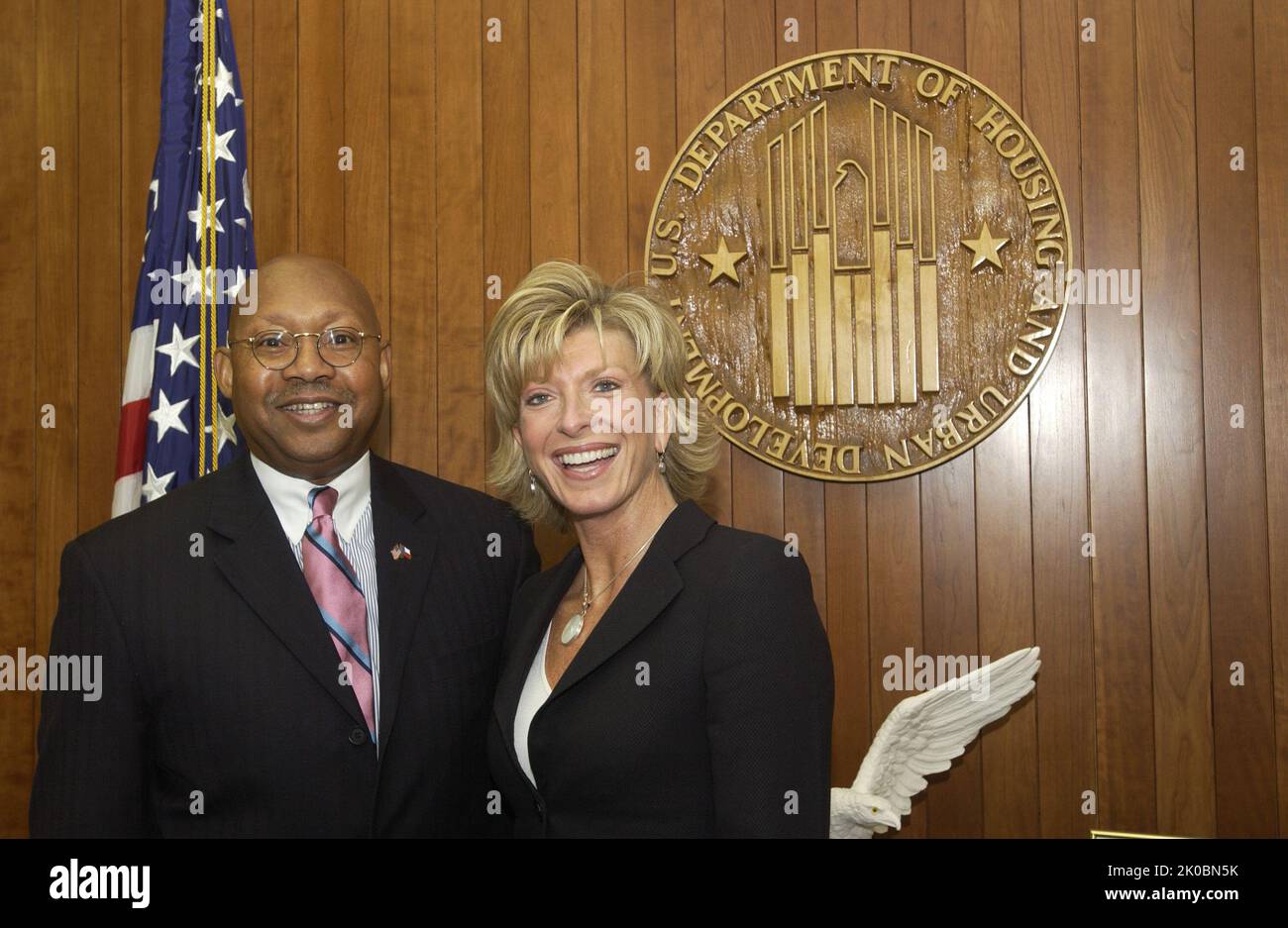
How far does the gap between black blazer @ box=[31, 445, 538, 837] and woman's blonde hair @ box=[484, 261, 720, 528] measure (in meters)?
0.46

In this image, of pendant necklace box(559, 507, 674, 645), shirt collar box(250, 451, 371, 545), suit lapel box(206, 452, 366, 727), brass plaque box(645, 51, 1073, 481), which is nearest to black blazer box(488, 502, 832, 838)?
pendant necklace box(559, 507, 674, 645)

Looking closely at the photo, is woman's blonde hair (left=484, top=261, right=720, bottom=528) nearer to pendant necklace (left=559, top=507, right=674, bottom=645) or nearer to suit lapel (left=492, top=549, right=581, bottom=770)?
pendant necklace (left=559, top=507, right=674, bottom=645)

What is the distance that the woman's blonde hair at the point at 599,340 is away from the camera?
6.29 feet

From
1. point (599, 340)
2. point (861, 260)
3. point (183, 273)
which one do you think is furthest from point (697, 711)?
point (183, 273)

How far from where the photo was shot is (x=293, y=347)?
207 cm

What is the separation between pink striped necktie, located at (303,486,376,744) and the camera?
1948 mm

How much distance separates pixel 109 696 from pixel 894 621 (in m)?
1.92

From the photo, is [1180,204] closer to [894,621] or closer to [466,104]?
[894,621]

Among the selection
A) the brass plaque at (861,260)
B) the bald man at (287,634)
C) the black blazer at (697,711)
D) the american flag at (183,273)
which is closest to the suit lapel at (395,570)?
the bald man at (287,634)

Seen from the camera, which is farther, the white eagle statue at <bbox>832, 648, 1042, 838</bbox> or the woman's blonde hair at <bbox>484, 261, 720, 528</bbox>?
the white eagle statue at <bbox>832, 648, 1042, 838</bbox>

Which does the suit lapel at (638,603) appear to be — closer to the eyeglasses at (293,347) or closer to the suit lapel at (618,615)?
the suit lapel at (618,615)

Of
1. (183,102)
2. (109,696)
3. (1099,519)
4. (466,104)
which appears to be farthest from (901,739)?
(183,102)

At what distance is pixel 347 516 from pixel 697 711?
31.9 inches
